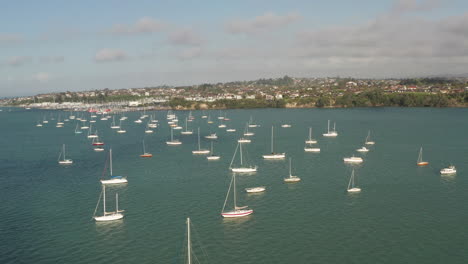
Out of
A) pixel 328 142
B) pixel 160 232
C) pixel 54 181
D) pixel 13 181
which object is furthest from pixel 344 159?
pixel 13 181

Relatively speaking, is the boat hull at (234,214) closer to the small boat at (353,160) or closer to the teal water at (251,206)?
the teal water at (251,206)

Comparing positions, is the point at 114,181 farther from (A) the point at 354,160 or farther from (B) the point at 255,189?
(A) the point at 354,160

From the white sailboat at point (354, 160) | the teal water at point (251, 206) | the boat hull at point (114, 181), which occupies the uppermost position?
the white sailboat at point (354, 160)

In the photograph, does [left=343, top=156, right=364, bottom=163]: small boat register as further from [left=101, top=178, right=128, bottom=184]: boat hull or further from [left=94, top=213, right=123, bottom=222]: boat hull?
[left=94, top=213, right=123, bottom=222]: boat hull

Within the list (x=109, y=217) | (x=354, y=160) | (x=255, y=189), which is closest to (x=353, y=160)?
(x=354, y=160)

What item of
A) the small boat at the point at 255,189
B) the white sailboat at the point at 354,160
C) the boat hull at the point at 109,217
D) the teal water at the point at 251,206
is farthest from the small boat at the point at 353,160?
the boat hull at the point at 109,217

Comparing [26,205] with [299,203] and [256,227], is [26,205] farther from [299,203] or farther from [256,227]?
[299,203]

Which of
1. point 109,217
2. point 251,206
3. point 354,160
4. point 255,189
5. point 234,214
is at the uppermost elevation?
point 354,160

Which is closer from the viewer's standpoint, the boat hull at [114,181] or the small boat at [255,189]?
the small boat at [255,189]

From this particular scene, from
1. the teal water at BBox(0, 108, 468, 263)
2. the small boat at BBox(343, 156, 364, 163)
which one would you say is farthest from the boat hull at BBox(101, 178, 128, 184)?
the small boat at BBox(343, 156, 364, 163)
